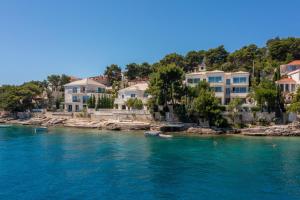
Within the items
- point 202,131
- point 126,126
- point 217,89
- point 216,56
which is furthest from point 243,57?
point 126,126

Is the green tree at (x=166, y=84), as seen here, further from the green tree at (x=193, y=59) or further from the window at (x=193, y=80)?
the green tree at (x=193, y=59)

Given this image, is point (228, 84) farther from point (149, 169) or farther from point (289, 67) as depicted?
point (149, 169)

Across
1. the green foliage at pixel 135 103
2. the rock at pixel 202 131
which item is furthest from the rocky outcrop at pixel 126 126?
the rock at pixel 202 131

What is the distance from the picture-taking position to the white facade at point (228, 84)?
226 ft

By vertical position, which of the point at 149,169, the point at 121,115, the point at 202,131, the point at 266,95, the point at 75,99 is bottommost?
the point at 149,169

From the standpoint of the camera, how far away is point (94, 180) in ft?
90.6

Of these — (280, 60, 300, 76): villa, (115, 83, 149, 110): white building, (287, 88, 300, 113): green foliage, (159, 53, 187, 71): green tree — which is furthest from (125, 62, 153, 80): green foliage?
(287, 88, 300, 113): green foliage

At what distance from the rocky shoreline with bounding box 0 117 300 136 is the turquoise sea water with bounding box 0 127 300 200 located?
8337 mm

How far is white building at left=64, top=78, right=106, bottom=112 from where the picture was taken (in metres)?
87.2

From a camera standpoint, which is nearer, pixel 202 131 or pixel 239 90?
pixel 202 131

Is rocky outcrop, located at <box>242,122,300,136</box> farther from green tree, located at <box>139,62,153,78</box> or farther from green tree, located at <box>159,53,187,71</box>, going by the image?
green tree, located at <box>139,62,153,78</box>

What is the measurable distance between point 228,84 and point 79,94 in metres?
44.2

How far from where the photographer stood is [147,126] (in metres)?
66.4

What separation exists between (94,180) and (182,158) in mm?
13674
